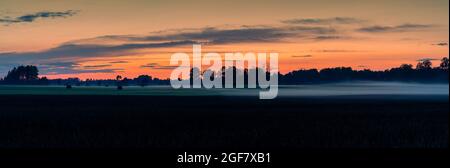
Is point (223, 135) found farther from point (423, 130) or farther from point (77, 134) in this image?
point (423, 130)

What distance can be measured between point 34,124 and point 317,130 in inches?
693

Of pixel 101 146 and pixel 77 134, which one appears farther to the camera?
pixel 77 134

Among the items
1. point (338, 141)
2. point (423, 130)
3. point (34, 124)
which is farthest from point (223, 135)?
point (34, 124)
